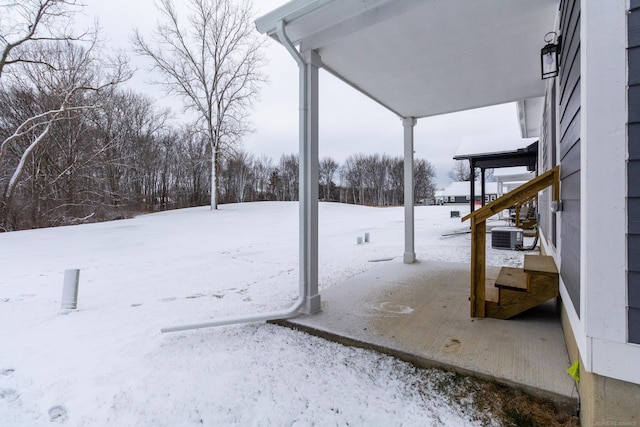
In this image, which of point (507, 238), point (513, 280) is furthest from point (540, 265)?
point (507, 238)

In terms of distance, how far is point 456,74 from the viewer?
3305 millimetres

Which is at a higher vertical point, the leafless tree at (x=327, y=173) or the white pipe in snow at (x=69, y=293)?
the leafless tree at (x=327, y=173)

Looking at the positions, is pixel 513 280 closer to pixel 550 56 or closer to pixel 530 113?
pixel 550 56

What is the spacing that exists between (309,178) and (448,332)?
175cm

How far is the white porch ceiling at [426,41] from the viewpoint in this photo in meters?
2.24

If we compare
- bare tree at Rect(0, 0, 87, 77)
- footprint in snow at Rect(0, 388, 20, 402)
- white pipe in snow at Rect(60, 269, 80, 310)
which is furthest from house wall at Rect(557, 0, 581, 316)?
bare tree at Rect(0, 0, 87, 77)

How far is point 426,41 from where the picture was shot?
8.70ft

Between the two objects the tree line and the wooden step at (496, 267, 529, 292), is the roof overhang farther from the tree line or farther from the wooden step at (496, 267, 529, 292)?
the tree line

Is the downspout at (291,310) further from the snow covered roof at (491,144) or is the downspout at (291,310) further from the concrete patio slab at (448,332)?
the snow covered roof at (491,144)

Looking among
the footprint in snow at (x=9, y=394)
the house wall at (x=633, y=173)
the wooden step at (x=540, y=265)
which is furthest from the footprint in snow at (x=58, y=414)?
the wooden step at (x=540, y=265)

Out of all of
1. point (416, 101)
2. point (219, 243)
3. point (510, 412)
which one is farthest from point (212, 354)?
point (219, 243)

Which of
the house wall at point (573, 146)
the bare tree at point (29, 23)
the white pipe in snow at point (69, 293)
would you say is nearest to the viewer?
the house wall at point (573, 146)

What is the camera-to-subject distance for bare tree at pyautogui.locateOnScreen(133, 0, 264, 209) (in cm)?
1511

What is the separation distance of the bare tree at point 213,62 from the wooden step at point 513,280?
14618mm
